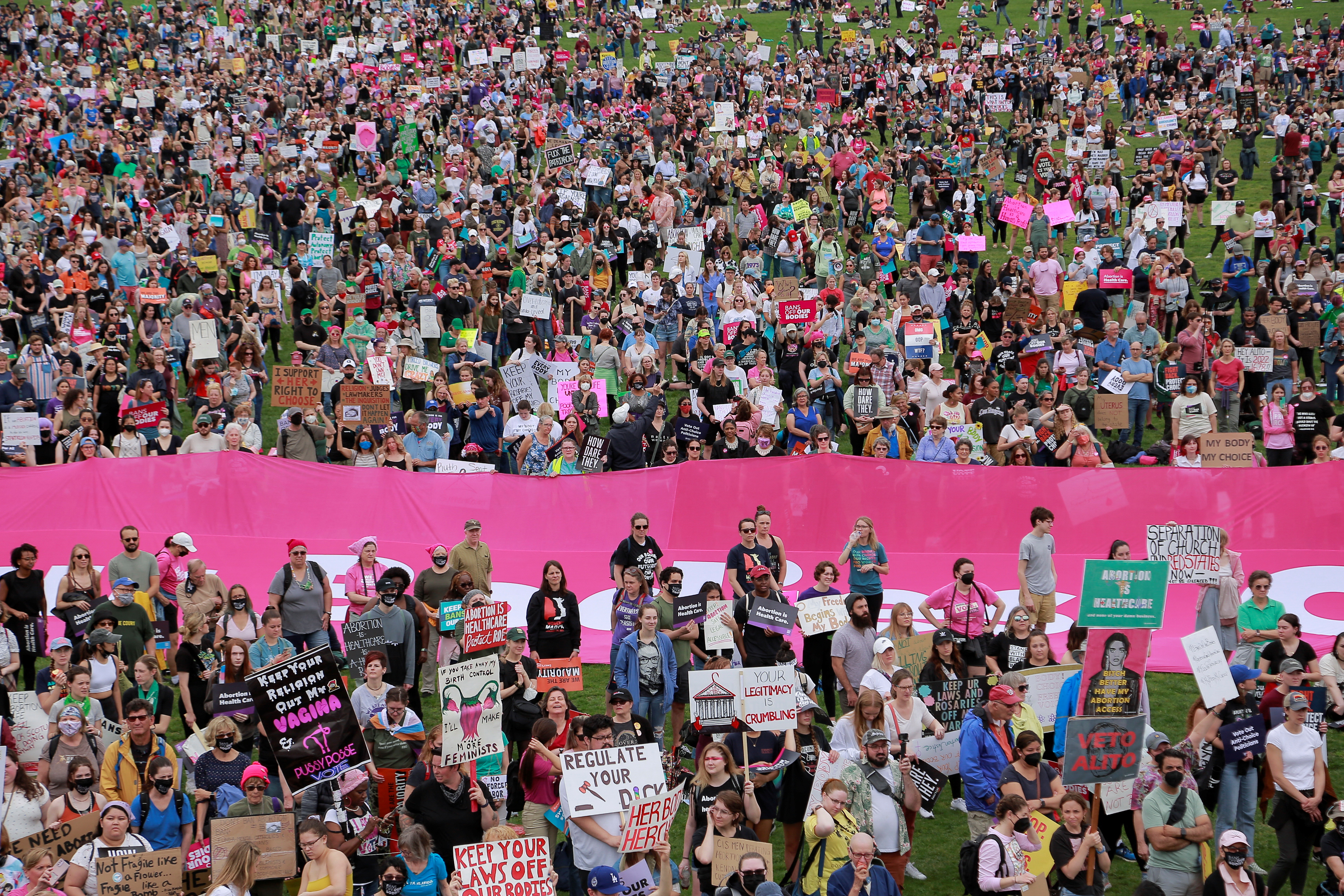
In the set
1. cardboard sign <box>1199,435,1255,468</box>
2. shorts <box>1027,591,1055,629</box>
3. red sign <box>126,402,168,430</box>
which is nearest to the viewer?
shorts <box>1027,591,1055,629</box>

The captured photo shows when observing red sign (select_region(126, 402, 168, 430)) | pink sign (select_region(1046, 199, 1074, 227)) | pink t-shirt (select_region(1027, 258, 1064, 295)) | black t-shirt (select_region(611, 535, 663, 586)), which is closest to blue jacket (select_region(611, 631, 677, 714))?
black t-shirt (select_region(611, 535, 663, 586))

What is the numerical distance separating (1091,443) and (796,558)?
3773 mm

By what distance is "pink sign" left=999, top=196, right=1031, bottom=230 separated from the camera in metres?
30.4

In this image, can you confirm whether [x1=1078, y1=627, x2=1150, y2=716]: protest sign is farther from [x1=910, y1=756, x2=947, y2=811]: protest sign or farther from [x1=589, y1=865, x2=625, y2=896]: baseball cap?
[x1=589, y1=865, x2=625, y2=896]: baseball cap

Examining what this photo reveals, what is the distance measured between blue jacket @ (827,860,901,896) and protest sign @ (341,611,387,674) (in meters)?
5.55

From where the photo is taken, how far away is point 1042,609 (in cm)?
1558

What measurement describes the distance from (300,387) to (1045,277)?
12.4 metres

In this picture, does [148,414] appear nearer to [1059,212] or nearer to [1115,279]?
[1115,279]

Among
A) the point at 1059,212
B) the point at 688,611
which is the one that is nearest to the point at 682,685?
the point at 688,611

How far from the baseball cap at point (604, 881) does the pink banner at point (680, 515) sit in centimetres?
628

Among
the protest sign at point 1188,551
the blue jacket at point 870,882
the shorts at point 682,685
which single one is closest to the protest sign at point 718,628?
the shorts at point 682,685

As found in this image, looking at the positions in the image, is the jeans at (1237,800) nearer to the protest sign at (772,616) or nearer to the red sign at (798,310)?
the protest sign at (772,616)

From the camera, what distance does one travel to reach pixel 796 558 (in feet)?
59.5

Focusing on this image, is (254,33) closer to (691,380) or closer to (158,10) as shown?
(158,10)
